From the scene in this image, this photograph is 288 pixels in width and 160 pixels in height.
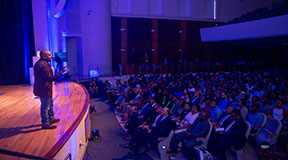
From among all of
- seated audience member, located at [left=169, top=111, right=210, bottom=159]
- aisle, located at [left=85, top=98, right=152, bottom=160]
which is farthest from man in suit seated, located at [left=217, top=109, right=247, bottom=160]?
aisle, located at [left=85, top=98, right=152, bottom=160]

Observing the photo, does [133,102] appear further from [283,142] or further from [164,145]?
[283,142]

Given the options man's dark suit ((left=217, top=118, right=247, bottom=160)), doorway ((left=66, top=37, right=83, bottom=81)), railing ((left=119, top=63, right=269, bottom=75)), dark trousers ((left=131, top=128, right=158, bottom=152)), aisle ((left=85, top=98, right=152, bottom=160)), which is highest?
doorway ((left=66, top=37, right=83, bottom=81))

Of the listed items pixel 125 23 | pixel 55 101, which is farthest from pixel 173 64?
pixel 55 101

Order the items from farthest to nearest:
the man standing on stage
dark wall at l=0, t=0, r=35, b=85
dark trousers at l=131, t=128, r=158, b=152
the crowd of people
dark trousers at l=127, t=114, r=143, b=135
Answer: dark wall at l=0, t=0, r=35, b=85 < dark trousers at l=127, t=114, r=143, b=135 < dark trousers at l=131, t=128, r=158, b=152 < the crowd of people < the man standing on stage

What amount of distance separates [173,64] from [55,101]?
38.3ft

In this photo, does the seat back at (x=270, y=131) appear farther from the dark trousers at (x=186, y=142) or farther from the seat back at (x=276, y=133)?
the dark trousers at (x=186, y=142)

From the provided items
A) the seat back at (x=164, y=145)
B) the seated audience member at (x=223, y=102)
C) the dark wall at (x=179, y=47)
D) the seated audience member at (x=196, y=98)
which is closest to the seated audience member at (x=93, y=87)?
the dark wall at (x=179, y=47)

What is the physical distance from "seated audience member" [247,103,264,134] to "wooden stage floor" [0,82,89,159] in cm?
371

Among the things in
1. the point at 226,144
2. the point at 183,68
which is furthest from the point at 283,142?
the point at 183,68

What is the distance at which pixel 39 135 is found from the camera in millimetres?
3318

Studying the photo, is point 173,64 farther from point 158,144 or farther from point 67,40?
point 158,144

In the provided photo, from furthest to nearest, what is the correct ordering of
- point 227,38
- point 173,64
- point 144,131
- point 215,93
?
point 173,64, point 227,38, point 215,93, point 144,131

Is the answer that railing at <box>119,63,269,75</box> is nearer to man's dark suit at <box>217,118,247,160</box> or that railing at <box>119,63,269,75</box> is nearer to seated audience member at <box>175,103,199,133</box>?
seated audience member at <box>175,103,199,133</box>

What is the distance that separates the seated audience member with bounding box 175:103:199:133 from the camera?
5198 mm
